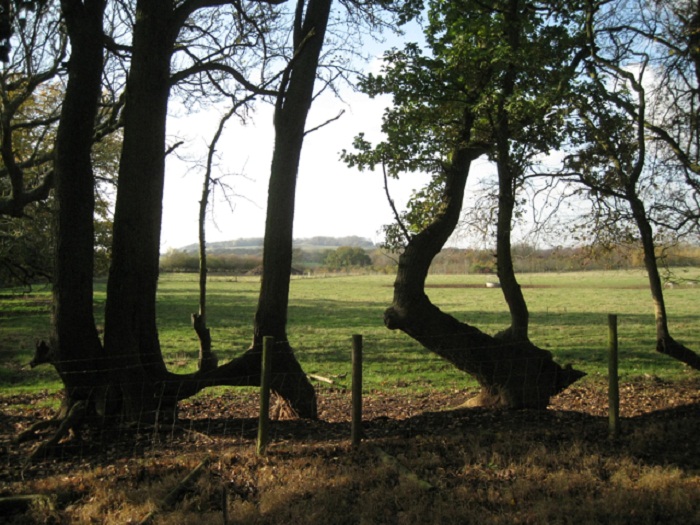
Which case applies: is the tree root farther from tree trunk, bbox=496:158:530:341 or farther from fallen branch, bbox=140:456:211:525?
tree trunk, bbox=496:158:530:341

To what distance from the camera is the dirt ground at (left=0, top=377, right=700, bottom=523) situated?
17.8ft

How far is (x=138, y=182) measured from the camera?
7848 mm

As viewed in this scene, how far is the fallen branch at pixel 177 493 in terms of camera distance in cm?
466

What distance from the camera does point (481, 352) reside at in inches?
367

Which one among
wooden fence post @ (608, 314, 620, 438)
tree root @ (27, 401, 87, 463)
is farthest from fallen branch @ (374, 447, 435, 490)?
tree root @ (27, 401, 87, 463)

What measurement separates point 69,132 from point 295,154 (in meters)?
3.35

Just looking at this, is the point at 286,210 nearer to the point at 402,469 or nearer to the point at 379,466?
the point at 379,466

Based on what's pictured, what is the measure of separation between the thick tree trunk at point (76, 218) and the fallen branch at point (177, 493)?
2.67 m

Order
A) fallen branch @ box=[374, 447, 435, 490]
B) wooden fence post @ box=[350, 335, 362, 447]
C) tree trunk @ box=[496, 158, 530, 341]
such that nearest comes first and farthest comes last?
fallen branch @ box=[374, 447, 435, 490], wooden fence post @ box=[350, 335, 362, 447], tree trunk @ box=[496, 158, 530, 341]

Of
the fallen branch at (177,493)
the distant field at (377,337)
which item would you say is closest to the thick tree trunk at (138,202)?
the fallen branch at (177,493)

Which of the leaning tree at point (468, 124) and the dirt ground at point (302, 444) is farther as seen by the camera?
the leaning tree at point (468, 124)

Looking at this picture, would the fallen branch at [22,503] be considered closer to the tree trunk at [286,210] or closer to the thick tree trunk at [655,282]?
the tree trunk at [286,210]

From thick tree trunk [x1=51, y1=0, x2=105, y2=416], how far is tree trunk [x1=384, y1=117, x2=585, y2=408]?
14.9ft

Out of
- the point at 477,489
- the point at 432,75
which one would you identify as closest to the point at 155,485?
the point at 477,489
